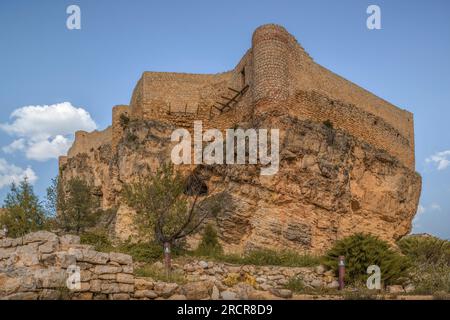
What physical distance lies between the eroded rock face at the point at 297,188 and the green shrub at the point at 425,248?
3.02 ft

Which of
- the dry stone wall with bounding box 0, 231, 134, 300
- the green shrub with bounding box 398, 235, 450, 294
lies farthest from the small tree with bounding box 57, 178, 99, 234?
the green shrub with bounding box 398, 235, 450, 294

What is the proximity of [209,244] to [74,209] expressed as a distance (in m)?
7.48

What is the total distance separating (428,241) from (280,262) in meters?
10.1

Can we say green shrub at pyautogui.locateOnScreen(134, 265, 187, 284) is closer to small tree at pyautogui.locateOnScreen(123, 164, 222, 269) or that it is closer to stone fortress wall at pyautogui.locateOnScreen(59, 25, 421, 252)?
small tree at pyautogui.locateOnScreen(123, 164, 222, 269)

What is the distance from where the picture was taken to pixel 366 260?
14859 mm

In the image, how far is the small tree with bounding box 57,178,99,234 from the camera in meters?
21.5

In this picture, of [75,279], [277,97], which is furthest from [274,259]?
[75,279]

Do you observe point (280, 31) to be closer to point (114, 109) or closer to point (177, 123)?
point (177, 123)

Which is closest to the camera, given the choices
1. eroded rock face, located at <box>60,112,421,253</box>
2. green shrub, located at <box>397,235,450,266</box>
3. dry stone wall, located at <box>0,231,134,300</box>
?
dry stone wall, located at <box>0,231,134,300</box>

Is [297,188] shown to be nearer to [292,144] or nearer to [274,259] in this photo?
[292,144]

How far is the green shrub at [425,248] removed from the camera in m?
20.9

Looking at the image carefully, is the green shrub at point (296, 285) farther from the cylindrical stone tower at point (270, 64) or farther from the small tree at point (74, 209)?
the small tree at point (74, 209)

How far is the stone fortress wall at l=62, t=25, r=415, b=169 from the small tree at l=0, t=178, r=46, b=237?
628cm
